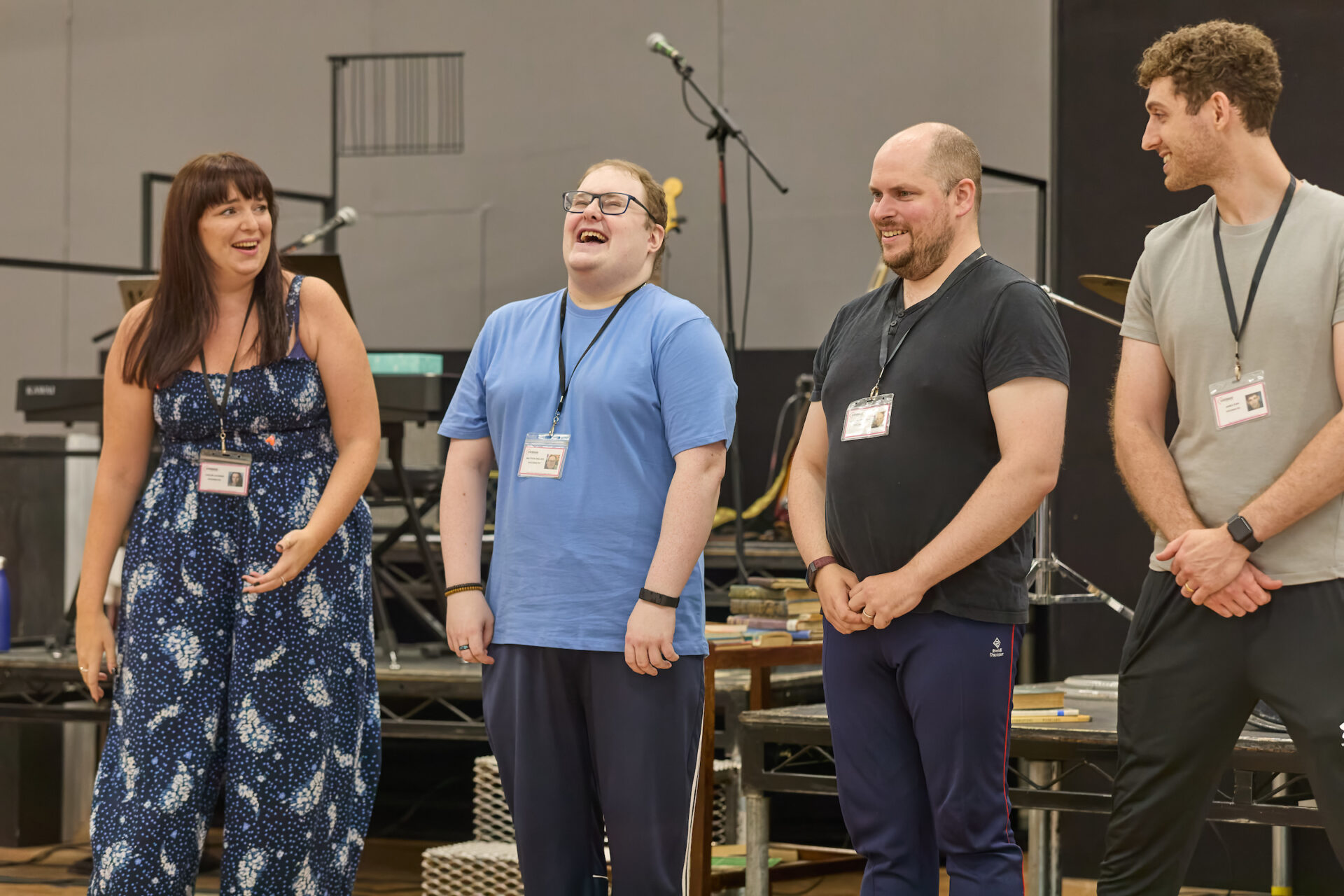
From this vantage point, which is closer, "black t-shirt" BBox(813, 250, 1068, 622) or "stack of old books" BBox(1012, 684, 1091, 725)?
"black t-shirt" BBox(813, 250, 1068, 622)

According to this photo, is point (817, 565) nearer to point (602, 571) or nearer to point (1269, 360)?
point (602, 571)

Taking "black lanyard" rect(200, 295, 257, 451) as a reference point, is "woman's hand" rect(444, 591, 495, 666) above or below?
below

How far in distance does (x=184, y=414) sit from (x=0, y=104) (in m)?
5.94

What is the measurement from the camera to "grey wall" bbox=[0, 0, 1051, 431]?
6258 millimetres

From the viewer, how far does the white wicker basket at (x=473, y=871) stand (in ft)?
11.4

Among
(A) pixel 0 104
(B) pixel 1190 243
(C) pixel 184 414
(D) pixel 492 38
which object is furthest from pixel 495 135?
(B) pixel 1190 243

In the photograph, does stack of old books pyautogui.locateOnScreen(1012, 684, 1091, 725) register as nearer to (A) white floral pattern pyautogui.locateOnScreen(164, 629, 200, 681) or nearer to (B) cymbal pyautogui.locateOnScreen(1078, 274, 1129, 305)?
(B) cymbal pyautogui.locateOnScreen(1078, 274, 1129, 305)

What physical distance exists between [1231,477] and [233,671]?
152cm

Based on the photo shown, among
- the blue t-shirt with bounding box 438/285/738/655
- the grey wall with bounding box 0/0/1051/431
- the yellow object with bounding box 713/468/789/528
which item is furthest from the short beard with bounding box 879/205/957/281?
the grey wall with bounding box 0/0/1051/431

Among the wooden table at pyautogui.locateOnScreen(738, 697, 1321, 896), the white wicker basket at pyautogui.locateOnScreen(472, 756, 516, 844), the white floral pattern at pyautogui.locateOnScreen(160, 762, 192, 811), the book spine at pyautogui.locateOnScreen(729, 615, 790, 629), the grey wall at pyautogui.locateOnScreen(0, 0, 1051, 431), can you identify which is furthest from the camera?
the grey wall at pyautogui.locateOnScreen(0, 0, 1051, 431)

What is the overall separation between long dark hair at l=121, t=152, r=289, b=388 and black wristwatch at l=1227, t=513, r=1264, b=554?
146cm

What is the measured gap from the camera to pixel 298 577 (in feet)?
7.63

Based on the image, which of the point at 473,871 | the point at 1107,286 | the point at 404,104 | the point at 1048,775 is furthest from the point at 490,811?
the point at 404,104

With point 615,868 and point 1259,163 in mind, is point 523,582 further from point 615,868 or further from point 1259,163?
point 1259,163
